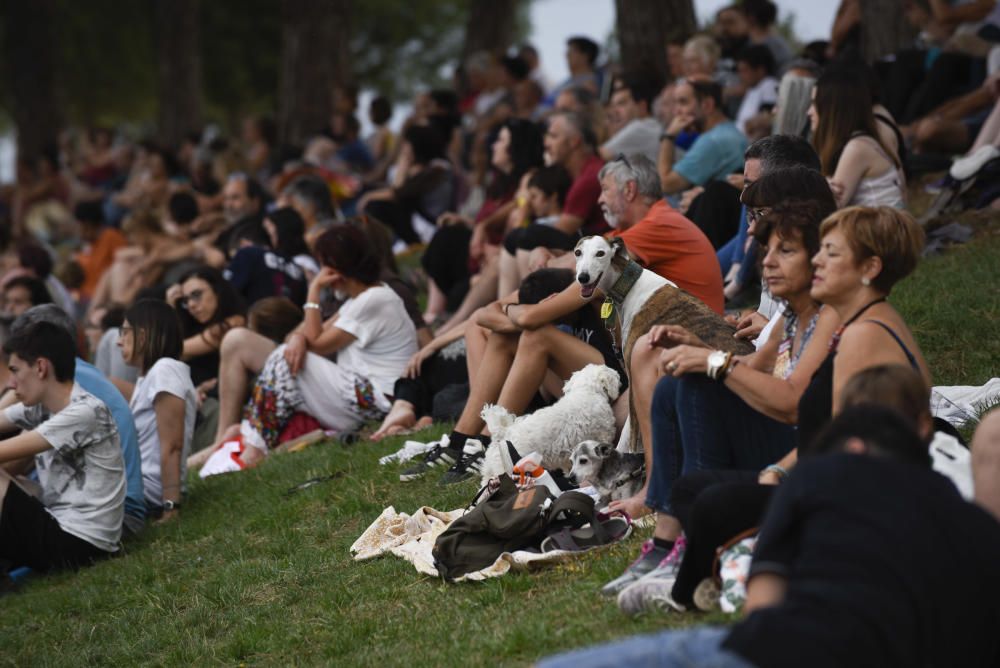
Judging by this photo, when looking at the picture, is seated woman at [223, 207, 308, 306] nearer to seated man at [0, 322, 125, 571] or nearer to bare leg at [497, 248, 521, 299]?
bare leg at [497, 248, 521, 299]

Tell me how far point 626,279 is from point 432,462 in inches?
79.0

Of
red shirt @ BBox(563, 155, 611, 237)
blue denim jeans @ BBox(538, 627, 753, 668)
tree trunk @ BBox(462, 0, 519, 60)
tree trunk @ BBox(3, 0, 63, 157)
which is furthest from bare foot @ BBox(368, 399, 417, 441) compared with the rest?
tree trunk @ BBox(3, 0, 63, 157)

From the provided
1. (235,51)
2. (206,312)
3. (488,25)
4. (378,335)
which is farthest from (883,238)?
(235,51)


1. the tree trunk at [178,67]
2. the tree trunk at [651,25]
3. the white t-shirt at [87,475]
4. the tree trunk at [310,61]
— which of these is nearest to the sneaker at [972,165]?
the tree trunk at [651,25]

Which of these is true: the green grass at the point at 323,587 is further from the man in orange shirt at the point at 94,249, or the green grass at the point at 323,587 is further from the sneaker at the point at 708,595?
the man in orange shirt at the point at 94,249

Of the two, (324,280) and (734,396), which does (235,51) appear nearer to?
(324,280)

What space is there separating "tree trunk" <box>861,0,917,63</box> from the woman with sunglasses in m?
6.76

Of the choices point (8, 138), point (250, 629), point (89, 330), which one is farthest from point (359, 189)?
point (8, 138)

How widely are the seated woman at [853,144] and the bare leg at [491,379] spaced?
7.79 ft

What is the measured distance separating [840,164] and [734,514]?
455 centimetres

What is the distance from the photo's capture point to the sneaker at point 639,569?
5.25m

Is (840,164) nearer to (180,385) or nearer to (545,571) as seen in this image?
(545,571)

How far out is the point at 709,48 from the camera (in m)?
12.0

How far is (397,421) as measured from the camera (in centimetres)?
924
